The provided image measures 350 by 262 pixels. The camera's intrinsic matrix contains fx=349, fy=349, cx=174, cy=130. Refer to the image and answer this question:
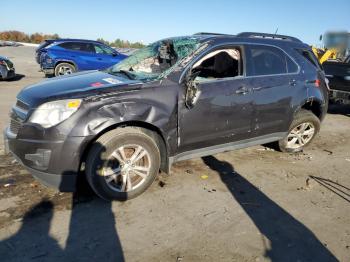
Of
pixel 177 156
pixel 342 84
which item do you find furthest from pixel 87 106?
pixel 342 84

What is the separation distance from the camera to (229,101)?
4.45 metres

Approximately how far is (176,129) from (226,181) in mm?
1084

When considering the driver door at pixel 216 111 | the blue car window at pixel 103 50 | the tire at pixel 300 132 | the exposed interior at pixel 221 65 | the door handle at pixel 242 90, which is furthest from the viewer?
the blue car window at pixel 103 50

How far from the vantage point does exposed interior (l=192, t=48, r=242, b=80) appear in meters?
4.69

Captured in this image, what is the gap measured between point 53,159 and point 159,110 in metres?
1.23

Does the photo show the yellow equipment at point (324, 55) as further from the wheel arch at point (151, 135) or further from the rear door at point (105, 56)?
the wheel arch at point (151, 135)

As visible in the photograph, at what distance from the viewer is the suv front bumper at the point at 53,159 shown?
348 cm

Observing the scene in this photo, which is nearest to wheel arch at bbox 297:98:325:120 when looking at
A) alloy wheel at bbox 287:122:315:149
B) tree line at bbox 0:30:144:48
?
alloy wheel at bbox 287:122:315:149

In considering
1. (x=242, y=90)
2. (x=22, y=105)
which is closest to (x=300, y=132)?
(x=242, y=90)

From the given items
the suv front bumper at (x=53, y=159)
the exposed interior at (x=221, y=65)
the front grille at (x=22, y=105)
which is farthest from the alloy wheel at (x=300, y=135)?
the front grille at (x=22, y=105)

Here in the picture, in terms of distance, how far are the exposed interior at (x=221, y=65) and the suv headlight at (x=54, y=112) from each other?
1.78 metres

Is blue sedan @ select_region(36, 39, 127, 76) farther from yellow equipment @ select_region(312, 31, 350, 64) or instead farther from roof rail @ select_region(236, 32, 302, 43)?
yellow equipment @ select_region(312, 31, 350, 64)

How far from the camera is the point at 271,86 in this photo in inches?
193

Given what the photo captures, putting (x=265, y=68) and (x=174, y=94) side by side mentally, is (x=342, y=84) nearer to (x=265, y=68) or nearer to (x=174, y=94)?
(x=265, y=68)
